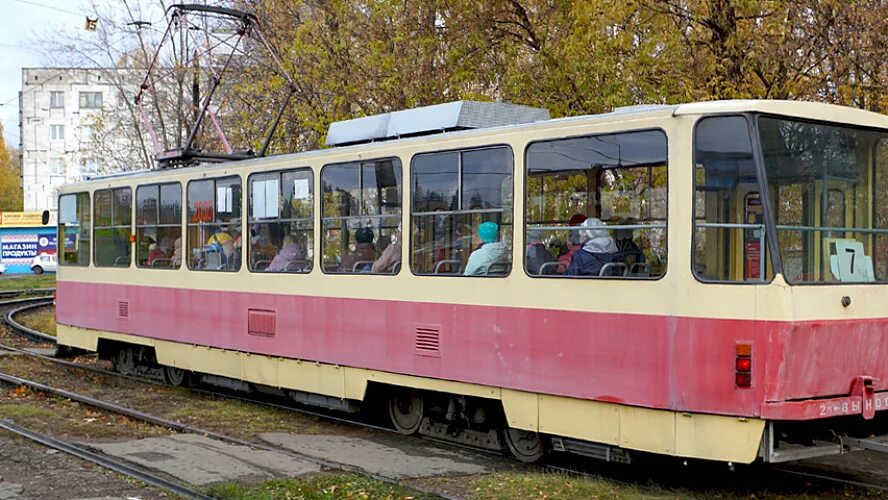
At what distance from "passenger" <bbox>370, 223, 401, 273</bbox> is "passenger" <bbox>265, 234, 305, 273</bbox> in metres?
1.32

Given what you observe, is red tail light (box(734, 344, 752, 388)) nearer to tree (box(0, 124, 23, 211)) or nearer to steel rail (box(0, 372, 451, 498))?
steel rail (box(0, 372, 451, 498))

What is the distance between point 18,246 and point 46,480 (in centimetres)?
5217

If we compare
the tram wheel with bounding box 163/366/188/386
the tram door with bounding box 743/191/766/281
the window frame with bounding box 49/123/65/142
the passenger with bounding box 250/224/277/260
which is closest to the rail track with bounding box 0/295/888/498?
the tram wheel with bounding box 163/366/188/386

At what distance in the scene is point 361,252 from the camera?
419 inches

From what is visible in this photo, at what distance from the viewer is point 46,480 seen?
27.9ft

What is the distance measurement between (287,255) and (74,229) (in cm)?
582

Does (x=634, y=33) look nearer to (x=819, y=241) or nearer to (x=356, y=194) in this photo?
(x=356, y=194)

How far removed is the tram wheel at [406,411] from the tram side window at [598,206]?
228cm

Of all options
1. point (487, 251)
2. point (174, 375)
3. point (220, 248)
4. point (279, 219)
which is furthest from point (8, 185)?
point (487, 251)

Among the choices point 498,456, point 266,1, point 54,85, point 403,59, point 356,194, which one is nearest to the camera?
point 498,456

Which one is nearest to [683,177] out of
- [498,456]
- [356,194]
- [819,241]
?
[819,241]

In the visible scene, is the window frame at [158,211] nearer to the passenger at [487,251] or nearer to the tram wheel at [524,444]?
the passenger at [487,251]

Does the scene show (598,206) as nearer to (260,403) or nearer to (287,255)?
(287,255)

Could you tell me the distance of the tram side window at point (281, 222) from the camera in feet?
37.3
